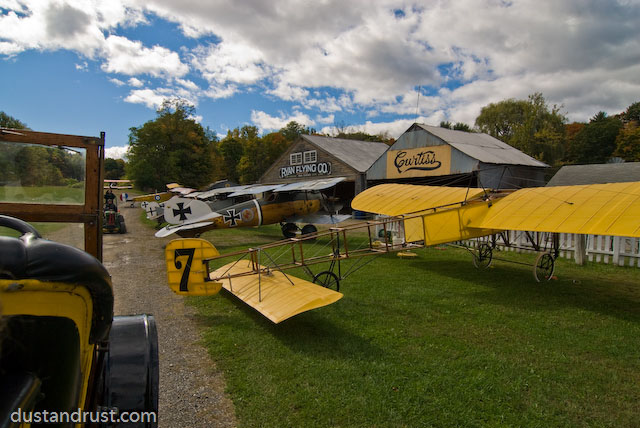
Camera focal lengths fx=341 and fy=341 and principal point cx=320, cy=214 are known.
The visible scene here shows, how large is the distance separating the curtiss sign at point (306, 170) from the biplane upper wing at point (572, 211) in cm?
1717

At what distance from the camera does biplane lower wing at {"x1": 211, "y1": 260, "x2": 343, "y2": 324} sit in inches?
178

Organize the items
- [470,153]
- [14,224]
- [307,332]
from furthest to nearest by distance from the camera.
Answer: [470,153] < [307,332] < [14,224]

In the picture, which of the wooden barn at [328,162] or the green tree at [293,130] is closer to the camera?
the wooden barn at [328,162]

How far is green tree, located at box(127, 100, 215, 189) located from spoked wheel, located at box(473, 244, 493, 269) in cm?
3321

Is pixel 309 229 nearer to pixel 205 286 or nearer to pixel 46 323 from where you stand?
pixel 205 286

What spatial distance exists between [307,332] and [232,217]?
8.82 metres

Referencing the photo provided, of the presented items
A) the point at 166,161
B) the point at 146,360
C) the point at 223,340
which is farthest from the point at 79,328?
the point at 166,161

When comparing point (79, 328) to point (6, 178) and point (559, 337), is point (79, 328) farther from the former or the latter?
point (559, 337)

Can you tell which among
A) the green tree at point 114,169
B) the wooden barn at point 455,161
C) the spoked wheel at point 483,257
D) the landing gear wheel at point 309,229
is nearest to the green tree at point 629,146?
the wooden barn at point 455,161

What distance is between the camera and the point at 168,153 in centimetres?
3659

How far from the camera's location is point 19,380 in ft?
2.85

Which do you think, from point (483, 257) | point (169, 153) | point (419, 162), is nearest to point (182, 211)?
point (483, 257)

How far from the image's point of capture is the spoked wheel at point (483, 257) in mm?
8758

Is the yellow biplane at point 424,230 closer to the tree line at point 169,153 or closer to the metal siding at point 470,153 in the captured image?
the metal siding at point 470,153
